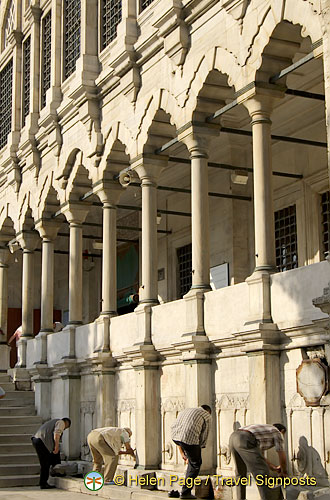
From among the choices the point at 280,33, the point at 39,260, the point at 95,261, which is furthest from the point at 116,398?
the point at 39,260

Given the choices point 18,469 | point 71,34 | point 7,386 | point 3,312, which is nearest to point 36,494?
point 18,469

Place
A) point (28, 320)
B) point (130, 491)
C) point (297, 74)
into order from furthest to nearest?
point (28, 320)
point (297, 74)
point (130, 491)

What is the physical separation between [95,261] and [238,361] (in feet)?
46.7

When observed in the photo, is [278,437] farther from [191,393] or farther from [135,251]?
[135,251]

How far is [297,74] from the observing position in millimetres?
14977

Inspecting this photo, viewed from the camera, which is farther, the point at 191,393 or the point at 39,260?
the point at 39,260

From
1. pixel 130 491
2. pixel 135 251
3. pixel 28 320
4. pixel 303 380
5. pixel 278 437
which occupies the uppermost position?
pixel 135 251

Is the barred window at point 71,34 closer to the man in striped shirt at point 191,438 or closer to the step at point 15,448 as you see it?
the step at point 15,448

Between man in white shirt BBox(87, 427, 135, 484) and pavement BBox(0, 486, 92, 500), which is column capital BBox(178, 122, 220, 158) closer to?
man in white shirt BBox(87, 427, 135, 484)

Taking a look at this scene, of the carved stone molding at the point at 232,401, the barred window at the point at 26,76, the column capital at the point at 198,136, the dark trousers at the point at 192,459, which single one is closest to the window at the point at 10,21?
the barred window at the point at 26,76

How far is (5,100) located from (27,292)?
20.6 feet

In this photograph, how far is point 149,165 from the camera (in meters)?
15.5

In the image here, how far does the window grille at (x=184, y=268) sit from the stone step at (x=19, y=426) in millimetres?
5046

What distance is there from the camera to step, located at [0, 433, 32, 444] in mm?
17344
